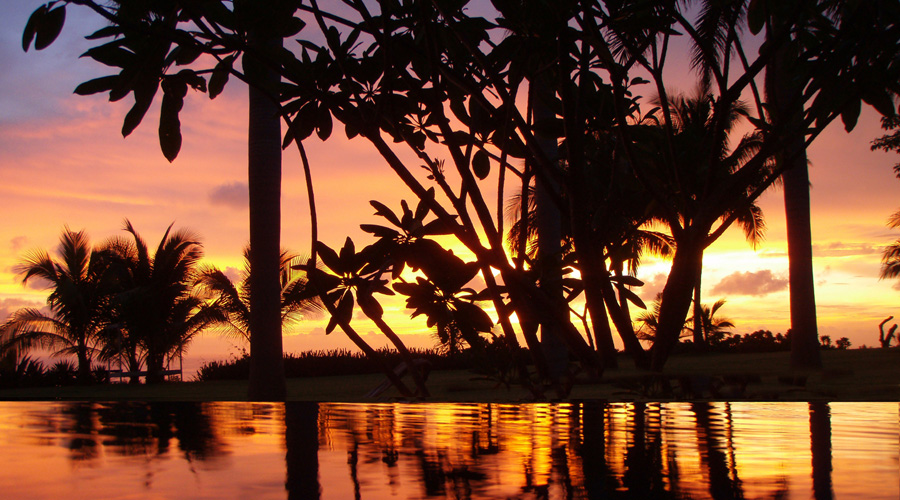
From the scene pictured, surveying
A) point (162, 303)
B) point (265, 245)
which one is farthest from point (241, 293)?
point (265, 245)

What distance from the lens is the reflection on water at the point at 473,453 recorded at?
0.79 meters

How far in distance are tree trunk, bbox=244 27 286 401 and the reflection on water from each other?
7.31 meters

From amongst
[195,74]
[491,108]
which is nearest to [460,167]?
[491,108]

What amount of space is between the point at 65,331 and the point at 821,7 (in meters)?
22.5

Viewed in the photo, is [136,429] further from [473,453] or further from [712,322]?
[712,322]

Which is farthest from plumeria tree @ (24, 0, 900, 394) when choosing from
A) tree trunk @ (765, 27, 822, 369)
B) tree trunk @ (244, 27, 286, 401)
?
tree trunk @ (765, 27, 822, 369)

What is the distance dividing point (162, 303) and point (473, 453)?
2092cm

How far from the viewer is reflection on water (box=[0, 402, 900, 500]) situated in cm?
79

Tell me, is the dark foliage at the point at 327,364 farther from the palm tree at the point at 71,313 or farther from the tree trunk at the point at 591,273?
the tree trunk at the point at 591,273

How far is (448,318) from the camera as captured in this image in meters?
3.44

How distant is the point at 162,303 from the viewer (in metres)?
20.0

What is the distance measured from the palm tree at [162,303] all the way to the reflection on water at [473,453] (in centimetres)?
1979

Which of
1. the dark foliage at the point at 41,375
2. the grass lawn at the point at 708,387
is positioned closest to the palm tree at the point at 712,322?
the grass lawn at the point at 708,387

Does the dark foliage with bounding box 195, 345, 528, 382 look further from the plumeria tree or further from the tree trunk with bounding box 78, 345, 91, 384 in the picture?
the plumeria tree
